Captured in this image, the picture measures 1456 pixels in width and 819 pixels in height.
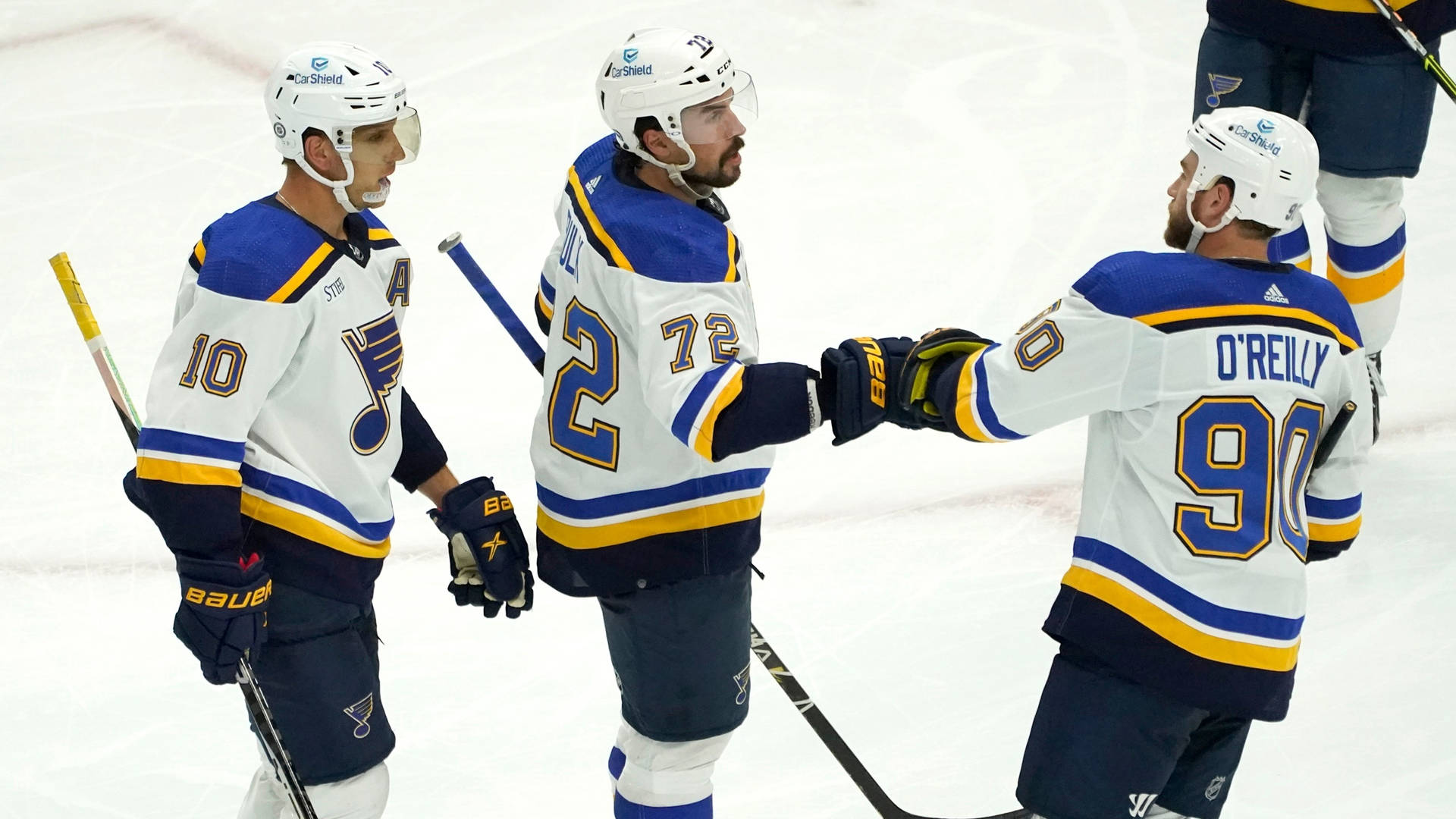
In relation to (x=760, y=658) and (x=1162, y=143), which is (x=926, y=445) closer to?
(x=760, y=658)

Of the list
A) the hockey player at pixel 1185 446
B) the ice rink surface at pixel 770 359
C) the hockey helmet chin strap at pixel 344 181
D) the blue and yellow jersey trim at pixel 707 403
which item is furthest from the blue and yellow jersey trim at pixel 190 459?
the ice rink surface at pixel 770 359

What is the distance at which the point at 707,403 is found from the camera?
2322mm

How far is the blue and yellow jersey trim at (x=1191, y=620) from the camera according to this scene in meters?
2.35

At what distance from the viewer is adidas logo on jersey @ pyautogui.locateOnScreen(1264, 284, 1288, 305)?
7.43 ft

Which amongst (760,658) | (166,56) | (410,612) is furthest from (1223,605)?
(166,56)

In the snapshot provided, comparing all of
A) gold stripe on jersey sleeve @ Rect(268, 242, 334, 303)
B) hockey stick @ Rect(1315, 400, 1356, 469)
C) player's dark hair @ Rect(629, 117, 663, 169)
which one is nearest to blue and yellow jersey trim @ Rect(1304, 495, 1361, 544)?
hockey stick @ Rect(1315, 400, 1356, 469)

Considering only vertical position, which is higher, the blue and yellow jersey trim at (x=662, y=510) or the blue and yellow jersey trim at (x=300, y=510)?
the blue and yellow jersey trim at (x=300, y=510)

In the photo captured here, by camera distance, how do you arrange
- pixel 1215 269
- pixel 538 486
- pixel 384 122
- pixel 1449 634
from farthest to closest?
1. pixel 1449 634
2. pixel 538 486
3. pixel 384 122
4. pixel 1215 269

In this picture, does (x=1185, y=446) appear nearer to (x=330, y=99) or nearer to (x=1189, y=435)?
(x=1189, y=435)

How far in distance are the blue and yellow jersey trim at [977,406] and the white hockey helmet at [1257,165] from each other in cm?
37

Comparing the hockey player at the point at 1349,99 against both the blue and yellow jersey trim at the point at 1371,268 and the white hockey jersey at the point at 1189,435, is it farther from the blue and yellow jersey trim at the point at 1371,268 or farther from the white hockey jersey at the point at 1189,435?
the white hockey jersey at the point at 1189,435

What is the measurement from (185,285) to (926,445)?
2429 mm

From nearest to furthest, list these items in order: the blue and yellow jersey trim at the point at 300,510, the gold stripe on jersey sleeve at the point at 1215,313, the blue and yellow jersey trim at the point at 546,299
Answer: the gold stripe on jersey sleeve at the point at 1215,313 → the blue and yellow jersey trim at the point at 300,510 → the blue and yellow jersey trim at the point at 546,299

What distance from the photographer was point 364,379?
98.5 inches
